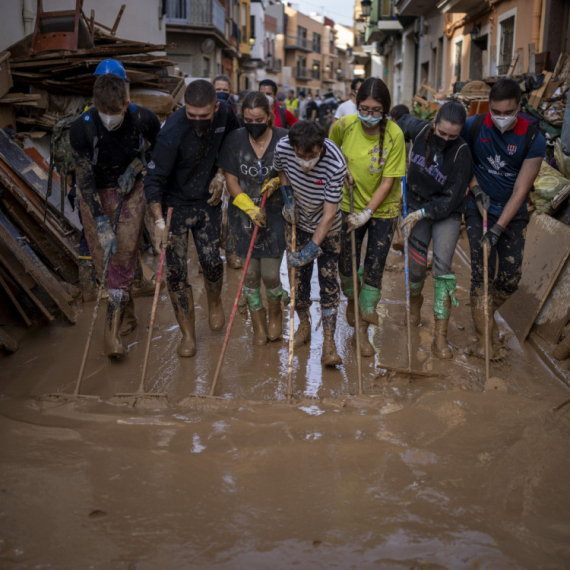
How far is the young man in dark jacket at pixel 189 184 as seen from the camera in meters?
4.27

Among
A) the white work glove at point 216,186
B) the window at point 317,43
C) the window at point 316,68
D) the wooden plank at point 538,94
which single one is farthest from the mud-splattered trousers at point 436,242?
the window at point 317,43

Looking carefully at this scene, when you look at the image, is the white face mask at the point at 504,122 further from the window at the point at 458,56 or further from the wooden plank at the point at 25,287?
the window at the point at 458,56

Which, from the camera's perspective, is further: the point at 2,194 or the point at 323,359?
the point at 2,194

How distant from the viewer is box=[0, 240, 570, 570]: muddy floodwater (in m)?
2.49

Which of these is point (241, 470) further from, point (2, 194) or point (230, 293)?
point (2, 194)

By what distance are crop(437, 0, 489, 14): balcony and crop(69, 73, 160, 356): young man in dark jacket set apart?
1123 centimetres

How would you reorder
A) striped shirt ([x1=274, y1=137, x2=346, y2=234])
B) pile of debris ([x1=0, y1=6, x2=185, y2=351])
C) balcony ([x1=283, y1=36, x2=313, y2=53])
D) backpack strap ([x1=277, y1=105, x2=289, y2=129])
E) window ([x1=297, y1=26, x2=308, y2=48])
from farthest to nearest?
window ([x1=297, y1=26, x2=308, y2=48]), balcony ([x1=283, y1=36, x2=313, y2=53]), backpack strap ([x1=277, y1=105, x2=289, y2=129]), pile of debris ([x1=0, y1=6, x2=185, y2=351]), striped shirt ([x1=274, y1=137, x2=346, y2=234])

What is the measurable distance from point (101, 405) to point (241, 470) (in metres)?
1.06

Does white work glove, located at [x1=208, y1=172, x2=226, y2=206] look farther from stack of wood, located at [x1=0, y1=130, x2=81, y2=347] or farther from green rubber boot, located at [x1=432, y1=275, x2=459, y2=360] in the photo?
green rubber boot, located at [x1=432, y1=275, x2=459, y2=360]

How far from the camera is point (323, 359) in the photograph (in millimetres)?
4484

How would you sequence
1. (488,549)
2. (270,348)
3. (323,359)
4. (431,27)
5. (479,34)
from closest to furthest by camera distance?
→ (488,549) → (323,359) → (270,348) → (479,34) → (431,27)

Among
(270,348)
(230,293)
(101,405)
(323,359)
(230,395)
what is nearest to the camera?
(101,405)

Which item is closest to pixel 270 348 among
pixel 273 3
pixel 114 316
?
pixel 114 316

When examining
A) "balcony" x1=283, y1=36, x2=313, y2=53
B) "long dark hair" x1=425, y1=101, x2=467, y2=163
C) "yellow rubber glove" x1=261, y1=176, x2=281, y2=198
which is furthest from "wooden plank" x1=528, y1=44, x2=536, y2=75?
"balcony" x1=283, y1=36, x2=313, y2=53
